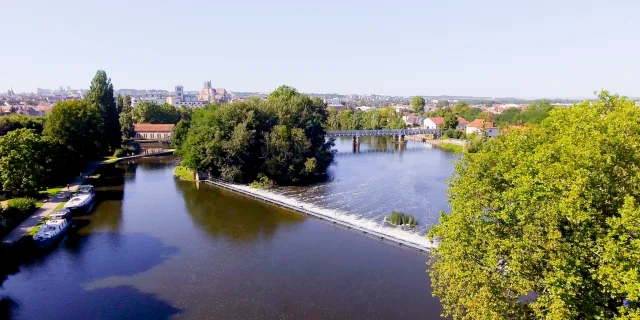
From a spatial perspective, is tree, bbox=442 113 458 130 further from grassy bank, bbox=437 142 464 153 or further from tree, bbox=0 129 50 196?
tree, bbox=0 129 50 196

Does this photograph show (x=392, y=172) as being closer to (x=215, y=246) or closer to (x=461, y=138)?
(x=215, y=246)

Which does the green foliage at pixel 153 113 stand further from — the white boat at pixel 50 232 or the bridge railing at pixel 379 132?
the white boat at pixel 50 232

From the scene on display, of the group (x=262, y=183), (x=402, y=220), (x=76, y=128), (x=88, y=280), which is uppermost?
(x=76, y=128)

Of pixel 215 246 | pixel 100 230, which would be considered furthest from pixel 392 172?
pixel 100 230

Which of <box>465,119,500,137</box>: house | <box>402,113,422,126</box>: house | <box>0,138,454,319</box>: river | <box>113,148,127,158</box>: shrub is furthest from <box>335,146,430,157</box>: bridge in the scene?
<box>402,113,422,126</box>: house

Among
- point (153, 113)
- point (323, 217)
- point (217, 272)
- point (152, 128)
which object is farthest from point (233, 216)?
point (153, 113)

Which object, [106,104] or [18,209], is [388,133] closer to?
[106,104]
